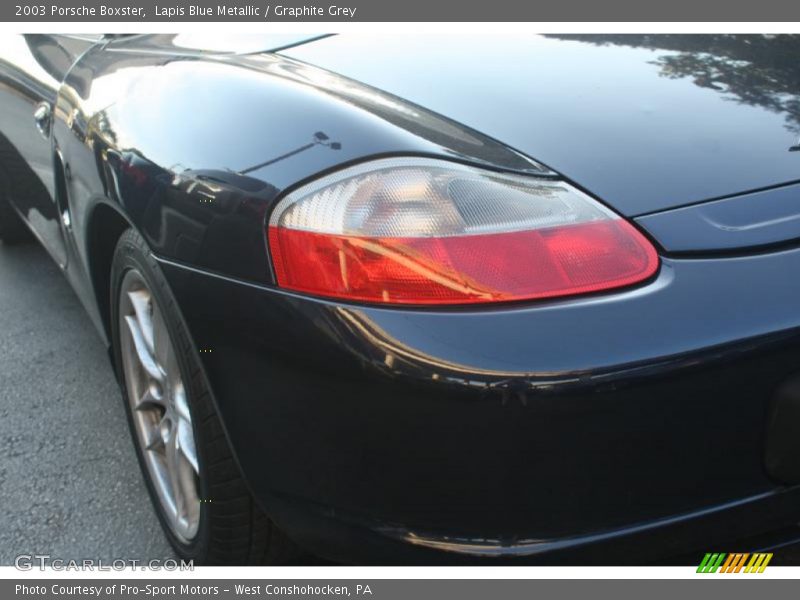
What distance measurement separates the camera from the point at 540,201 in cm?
146

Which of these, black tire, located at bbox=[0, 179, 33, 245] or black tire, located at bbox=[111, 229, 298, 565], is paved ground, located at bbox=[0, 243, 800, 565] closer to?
black tire, located at bbox=[111, 229, 298, 565]

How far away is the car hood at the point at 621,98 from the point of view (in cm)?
151

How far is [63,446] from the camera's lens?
8.62 ft

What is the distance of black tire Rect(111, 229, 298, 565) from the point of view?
1675 millimetres

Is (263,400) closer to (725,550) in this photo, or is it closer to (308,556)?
(308,556)

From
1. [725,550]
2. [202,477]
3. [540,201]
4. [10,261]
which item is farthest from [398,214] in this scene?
[10,261]

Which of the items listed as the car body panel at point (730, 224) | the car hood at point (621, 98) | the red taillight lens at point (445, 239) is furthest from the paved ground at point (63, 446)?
the car body panel at point (730, 224)

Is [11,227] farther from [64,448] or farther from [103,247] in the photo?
[103,247]

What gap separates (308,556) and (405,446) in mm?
639

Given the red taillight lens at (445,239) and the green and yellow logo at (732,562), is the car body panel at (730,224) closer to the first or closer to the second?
the red taillight lens at (445,239)

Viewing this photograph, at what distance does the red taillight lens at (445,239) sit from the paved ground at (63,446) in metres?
1.08

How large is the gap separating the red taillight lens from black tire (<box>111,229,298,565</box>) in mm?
340

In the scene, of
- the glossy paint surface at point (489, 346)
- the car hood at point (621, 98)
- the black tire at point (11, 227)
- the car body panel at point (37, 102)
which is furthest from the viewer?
the black tire at point (11, 227)

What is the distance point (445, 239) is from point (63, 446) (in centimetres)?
170
